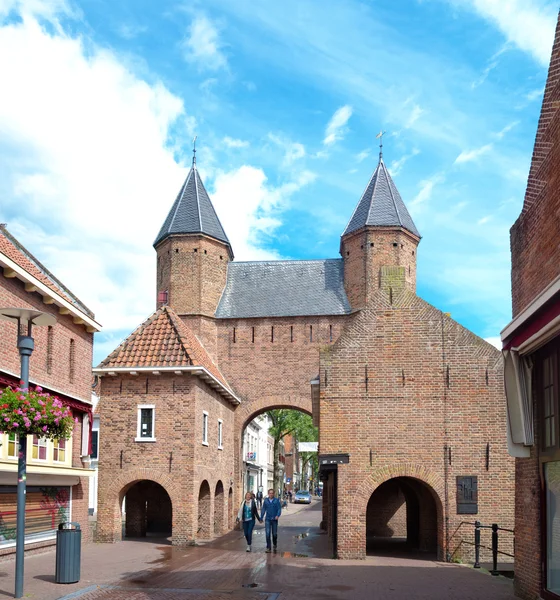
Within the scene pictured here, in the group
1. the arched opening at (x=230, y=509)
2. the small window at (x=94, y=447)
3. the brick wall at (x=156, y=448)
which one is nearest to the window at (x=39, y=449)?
the brick wall at (x=156, y=448)

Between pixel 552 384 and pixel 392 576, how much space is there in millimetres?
6484

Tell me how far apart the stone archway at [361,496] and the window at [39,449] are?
746 centimetres

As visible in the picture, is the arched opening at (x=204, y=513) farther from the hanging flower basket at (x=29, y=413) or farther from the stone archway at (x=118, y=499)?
the hanging flower basket at (x=29, y=413)

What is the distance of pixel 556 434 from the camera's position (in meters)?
10.1

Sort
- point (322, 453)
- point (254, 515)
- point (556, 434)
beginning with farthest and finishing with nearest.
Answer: point (254, 515), point (322, 453), point (556, 434)

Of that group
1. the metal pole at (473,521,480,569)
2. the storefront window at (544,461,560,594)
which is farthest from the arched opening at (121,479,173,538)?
the storefront window at (544,461,560,594)

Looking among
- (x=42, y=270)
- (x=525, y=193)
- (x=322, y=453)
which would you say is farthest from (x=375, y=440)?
(x=42, y=270)

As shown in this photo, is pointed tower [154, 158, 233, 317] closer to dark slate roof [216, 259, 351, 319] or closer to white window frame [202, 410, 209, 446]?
dark slate roof [216, 259, 351, 319]

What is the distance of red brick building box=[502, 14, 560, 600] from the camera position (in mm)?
10117

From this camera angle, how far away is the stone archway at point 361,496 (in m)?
18.1

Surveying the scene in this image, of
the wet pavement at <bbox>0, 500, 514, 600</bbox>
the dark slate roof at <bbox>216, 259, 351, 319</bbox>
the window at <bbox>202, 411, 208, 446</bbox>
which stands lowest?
the wet pavement at <bbox>0, 500, 514, 600</bbox>

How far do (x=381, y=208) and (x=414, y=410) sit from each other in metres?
15.1

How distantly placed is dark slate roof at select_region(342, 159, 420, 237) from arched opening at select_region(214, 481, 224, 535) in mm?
12349

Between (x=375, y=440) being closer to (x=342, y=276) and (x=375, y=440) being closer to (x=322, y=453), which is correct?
(x=322, y=453)
